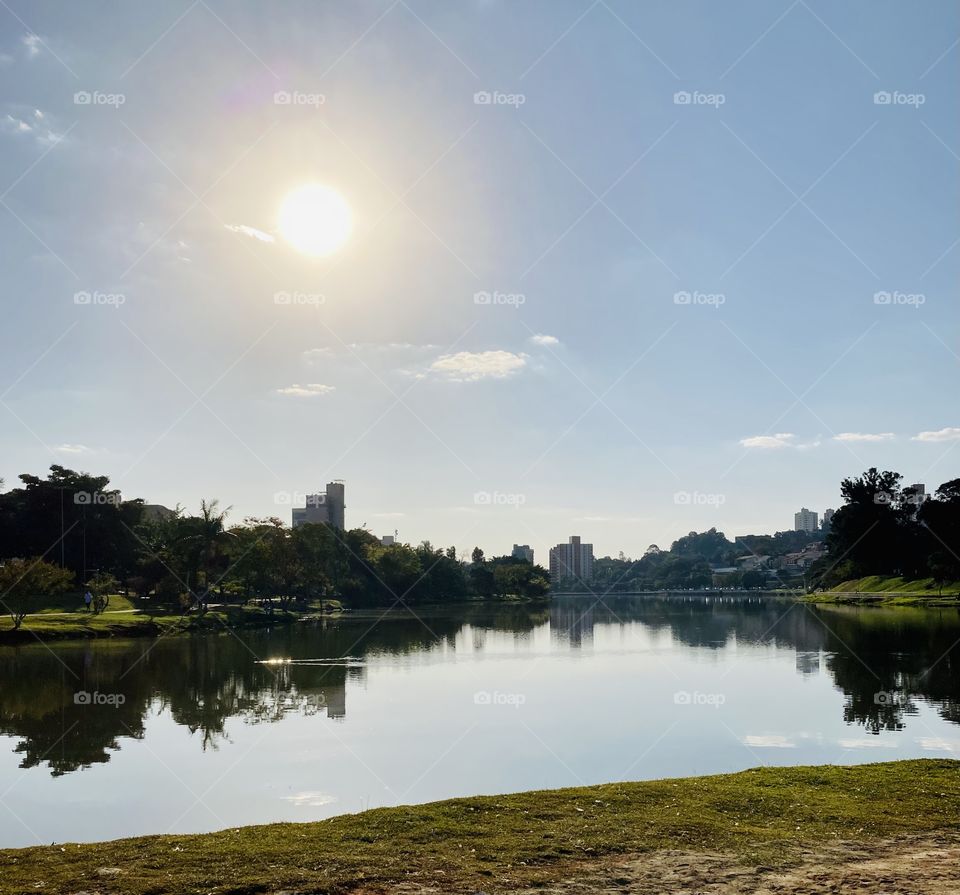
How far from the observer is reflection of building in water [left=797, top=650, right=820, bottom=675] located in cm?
4132

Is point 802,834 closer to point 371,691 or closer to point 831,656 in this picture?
point 371,691

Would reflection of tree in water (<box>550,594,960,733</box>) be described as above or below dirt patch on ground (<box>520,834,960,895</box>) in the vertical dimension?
below

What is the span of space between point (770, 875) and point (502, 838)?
3871 mm

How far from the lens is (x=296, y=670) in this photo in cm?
4269

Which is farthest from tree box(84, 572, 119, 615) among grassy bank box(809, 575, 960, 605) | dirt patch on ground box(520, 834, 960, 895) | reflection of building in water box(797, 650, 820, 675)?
grassy bank box(809, 575, 960, 605)

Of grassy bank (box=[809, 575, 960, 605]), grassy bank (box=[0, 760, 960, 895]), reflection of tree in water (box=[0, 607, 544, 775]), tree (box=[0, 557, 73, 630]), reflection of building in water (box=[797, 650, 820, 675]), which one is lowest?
grassy bank (box=[809, 575, 960, 605])

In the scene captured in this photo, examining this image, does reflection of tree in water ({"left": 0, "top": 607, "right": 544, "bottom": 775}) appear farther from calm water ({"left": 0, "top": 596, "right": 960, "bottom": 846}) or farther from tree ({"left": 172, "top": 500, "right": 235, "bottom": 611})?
tree ({"left": 172, "top": 500, "right": 235, "bottom": 611})

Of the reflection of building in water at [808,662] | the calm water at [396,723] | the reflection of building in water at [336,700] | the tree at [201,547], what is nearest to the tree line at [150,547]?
the tree at [201,547]

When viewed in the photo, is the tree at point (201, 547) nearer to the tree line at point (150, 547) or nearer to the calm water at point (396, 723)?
the tree line at point (150, 547)

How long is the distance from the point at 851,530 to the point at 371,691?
124045 mm

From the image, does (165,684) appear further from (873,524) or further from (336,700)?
(873,524)

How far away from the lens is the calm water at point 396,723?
18516mm

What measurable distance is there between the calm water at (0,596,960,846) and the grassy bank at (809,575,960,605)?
5606 centimetres

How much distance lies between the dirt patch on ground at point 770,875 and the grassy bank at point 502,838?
13.1 inches
